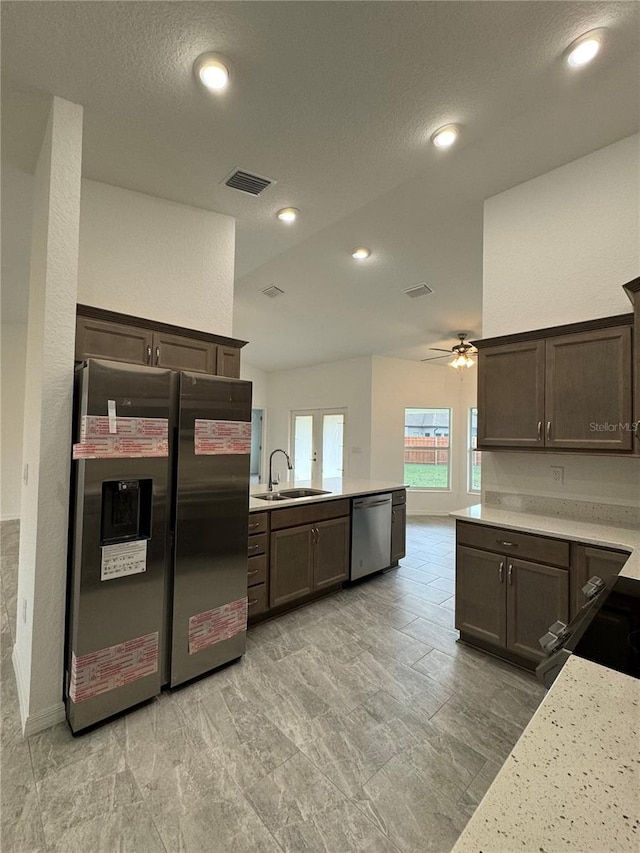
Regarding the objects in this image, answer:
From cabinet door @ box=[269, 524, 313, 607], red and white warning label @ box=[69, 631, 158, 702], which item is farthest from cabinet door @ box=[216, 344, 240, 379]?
red and white warning label @ box=[69, 631, 158, 702]

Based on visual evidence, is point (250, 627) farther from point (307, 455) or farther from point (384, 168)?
point (307, 455)

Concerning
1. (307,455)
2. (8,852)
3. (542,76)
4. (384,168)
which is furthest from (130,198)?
(307,455)

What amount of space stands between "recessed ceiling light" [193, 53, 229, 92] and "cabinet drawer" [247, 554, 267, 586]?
275cm

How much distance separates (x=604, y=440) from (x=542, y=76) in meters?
1.92

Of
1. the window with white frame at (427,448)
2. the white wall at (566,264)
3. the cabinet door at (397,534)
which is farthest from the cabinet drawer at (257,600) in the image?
the window with white frame at (427,448)

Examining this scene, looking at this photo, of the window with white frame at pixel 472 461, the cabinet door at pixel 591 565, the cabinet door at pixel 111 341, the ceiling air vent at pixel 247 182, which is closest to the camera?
the cabinet door at pixel 591 565

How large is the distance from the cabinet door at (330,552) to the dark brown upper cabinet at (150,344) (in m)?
1.52

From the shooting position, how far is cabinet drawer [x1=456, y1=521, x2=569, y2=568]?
2170 millimetres

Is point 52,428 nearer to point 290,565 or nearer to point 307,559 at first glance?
point 290,565

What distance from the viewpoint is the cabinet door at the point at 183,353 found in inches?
99.2

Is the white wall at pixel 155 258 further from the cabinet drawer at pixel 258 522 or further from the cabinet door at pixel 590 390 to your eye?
the cabinet door at pixel 590 390

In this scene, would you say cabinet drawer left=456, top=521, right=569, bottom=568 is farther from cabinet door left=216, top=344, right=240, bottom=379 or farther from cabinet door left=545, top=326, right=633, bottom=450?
cabinet door left=216, top=344, right=240, bottom=379

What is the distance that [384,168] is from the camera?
2432 mm

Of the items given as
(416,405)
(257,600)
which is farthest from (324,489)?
(416,405)
